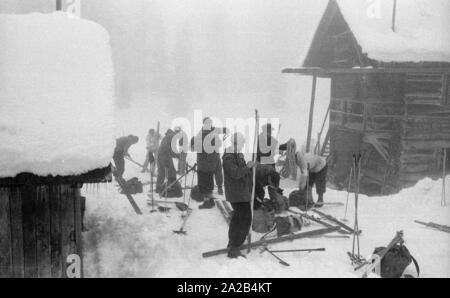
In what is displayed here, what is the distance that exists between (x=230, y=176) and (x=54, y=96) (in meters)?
2.90

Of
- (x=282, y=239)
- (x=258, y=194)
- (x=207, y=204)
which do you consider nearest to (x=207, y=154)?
(x=207, y=204)

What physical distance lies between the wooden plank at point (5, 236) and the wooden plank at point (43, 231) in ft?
1.12

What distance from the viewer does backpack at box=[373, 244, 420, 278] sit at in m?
6.12

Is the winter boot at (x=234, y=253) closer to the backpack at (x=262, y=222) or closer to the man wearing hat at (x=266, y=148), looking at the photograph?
the backpack at (x=262, y=222)

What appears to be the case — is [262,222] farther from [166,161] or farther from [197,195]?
[166,161]

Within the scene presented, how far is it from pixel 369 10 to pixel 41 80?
12153mm

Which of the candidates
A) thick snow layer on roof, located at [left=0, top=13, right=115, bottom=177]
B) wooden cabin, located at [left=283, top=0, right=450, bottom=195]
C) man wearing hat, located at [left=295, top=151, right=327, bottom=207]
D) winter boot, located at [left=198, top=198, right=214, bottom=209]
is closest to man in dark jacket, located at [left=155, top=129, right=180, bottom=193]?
winter boot, located at [left=198, top=198, right=214, bottom=209]

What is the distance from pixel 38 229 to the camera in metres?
5.28

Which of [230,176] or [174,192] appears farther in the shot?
[174,192]

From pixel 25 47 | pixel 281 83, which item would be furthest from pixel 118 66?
pixel 25 47

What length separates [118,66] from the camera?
54750 mm

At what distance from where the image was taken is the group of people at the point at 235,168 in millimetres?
6520

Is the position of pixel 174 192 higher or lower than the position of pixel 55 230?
lower

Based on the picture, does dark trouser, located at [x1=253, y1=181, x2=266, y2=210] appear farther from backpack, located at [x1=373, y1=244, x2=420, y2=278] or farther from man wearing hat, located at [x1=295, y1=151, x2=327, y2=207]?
backpack, located at [x1=373, y1=244, x2=420, y2=278]
